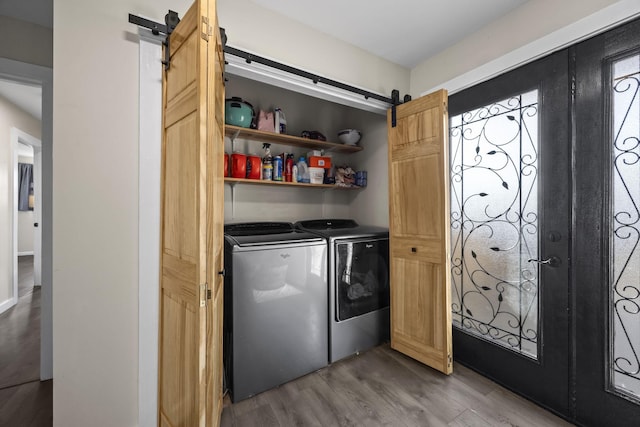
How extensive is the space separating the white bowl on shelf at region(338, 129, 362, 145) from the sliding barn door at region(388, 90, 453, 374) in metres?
0.61

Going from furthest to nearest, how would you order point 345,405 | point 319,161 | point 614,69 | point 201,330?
point 319,161
point 345,405
point 614,69
point 201,330

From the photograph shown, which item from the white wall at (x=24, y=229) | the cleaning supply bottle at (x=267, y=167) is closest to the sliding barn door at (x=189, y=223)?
the cleaning supply bottle at (x=267, y=167)

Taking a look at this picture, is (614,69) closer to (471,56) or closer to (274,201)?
(471,56)

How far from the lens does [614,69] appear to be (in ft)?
4.40

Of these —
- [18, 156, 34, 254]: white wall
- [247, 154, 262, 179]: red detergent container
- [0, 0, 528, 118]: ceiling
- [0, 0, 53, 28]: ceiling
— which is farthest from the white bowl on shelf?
[18, 156, 34, 254]: white wall

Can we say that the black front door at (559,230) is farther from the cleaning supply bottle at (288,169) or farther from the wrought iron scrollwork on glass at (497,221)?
the cleaning supply bottle at (288,169)

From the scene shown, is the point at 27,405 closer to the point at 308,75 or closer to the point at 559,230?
the point at 308,75

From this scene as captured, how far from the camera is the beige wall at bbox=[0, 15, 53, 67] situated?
170 cm

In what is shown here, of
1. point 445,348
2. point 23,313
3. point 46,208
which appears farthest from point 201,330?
point 23,313

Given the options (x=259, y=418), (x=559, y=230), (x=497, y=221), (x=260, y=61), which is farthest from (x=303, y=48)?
(x=259, y=418)

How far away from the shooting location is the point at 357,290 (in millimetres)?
2240

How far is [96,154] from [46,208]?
116 cm

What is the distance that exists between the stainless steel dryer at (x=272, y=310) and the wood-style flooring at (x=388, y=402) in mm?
125

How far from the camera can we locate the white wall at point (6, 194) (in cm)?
296
